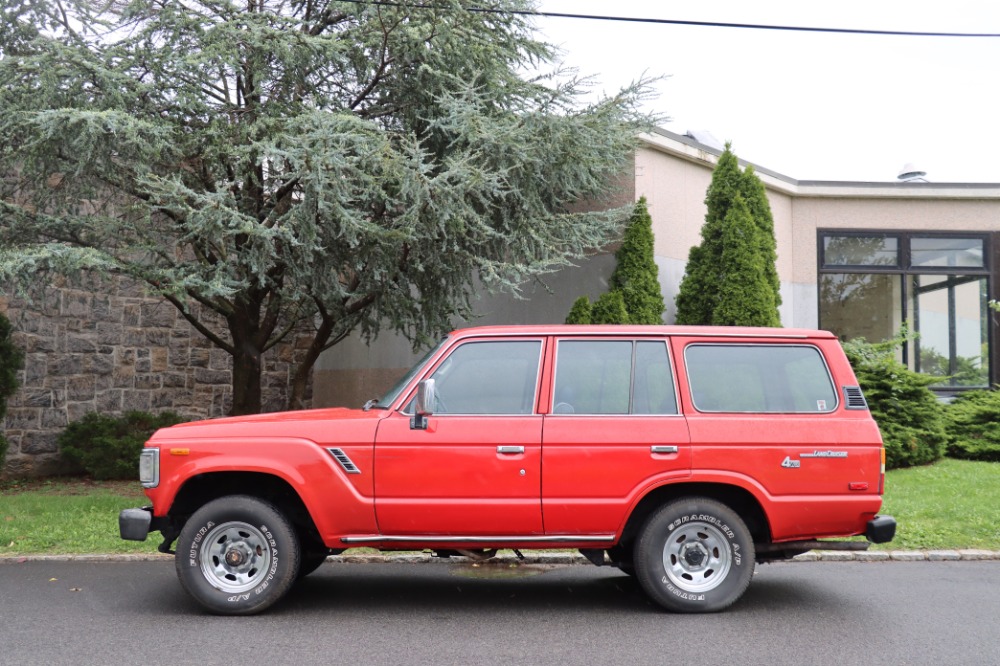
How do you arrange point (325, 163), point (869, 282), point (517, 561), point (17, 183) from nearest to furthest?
1. point (517, 561)
2. point (325, 163)
3. point (17, 183)
4. point (869, 282)

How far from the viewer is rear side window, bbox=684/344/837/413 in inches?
265

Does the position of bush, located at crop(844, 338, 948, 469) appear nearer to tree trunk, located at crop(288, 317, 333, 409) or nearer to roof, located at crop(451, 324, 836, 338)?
roof, located at crop(451, 324, 836, 338)

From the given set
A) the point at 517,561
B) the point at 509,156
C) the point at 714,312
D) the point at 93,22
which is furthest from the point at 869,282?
the point at 93,22

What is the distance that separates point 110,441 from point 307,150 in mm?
6848

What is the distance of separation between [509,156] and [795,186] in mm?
6747

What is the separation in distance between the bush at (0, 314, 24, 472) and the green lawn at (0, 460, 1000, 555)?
1.32 metres

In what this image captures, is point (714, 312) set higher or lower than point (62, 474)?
higher

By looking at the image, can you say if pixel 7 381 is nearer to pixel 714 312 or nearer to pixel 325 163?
pixel 325 163

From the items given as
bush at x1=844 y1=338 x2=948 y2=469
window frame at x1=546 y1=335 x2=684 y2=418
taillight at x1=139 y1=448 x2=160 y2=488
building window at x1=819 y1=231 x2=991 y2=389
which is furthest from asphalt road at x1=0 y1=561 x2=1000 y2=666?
building window at x1=819 y1=231 x2=991 y2=389

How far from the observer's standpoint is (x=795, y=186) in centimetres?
1571

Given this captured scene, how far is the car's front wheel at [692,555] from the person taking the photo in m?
6.51

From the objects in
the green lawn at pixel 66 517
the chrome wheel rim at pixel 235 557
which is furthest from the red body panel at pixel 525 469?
the green lawn at pixel 66 517

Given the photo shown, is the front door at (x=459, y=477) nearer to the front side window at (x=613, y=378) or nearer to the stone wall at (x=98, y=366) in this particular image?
the front side window at (x=613, y=378)

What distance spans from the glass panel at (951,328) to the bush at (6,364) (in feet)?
45.8
